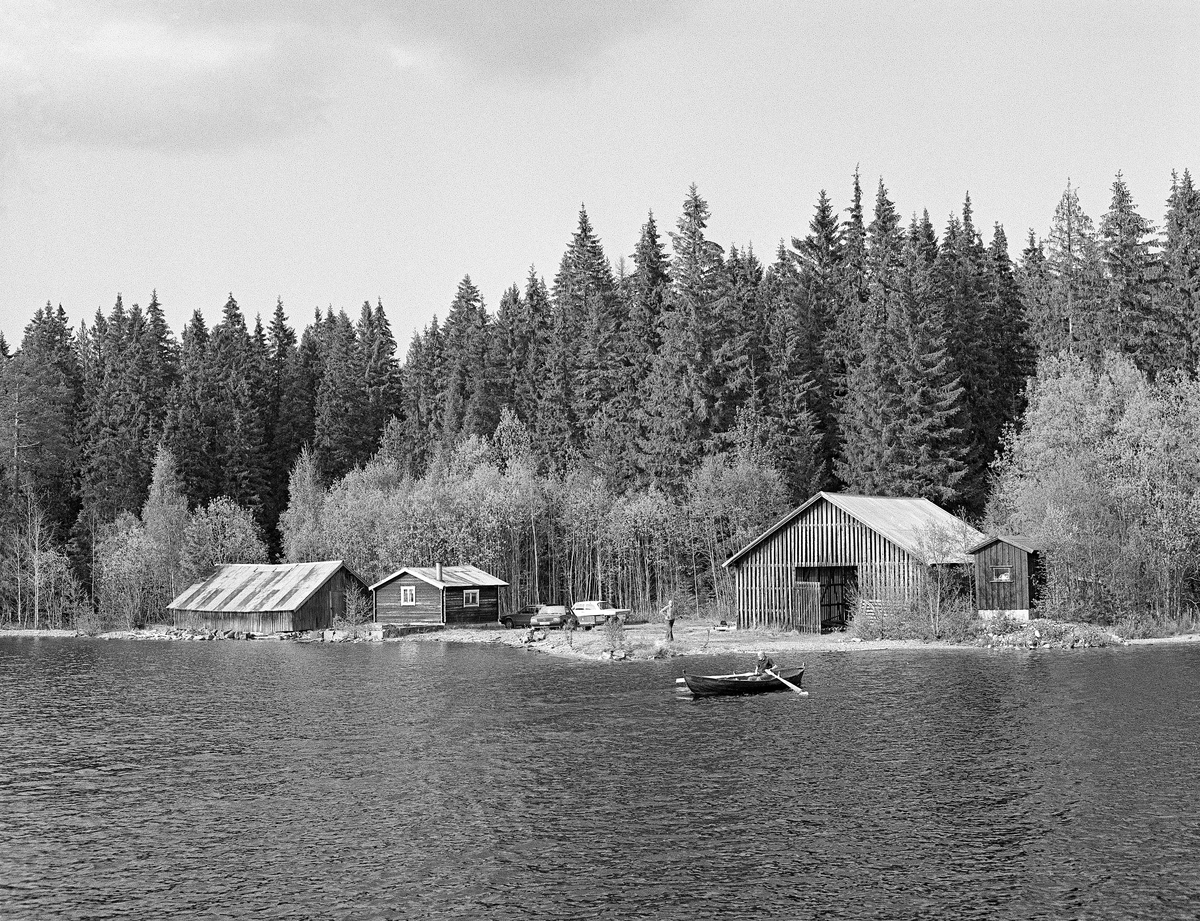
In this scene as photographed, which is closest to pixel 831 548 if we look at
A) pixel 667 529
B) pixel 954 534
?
pixel 954 534

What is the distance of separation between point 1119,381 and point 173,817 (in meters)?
67.3

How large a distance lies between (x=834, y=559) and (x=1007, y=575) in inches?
388

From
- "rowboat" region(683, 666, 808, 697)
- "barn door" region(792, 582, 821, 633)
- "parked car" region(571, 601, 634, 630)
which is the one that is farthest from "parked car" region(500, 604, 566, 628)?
"rowboat" region(683, 666, 808, 697)

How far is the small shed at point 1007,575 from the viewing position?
65.5 m

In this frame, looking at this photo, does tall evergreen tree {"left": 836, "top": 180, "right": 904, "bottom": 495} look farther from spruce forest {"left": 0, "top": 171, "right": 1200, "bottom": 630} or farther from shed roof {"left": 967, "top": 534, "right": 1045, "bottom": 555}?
shed roof {"left": 967, "top": 534, "right": 1045, "bottom": 555}

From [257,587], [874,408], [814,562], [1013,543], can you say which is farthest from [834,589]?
[257,587]

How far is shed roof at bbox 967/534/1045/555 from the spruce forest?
760 millimetres

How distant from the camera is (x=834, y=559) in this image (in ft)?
227

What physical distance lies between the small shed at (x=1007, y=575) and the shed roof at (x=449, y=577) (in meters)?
34.6

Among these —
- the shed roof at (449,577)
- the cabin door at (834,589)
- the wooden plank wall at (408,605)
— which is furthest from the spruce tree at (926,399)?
the wooden plank wall at (408,605)

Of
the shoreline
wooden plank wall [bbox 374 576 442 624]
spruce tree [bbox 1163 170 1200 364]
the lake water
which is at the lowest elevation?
the lake water

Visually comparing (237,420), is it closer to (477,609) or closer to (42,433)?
(42,433)

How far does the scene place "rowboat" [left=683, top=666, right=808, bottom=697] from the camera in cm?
4522

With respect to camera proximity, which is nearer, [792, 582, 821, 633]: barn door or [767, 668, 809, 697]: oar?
[767, 668, 809, 697]: oar
